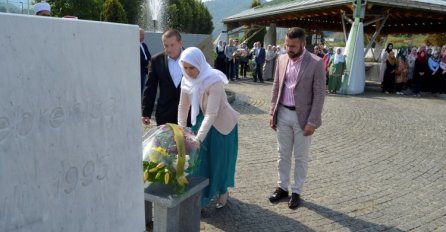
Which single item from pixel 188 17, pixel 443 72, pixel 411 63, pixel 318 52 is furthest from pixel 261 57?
pixel 188 17

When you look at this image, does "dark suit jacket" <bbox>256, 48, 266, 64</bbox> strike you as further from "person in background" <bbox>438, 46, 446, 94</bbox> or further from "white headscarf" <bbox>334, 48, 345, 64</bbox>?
"person in background" <bbox>438, 46, 446, 94</bbox>

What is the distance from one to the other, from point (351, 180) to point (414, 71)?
11545mm

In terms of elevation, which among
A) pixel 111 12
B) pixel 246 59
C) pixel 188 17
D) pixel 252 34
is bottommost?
pixel 246 59

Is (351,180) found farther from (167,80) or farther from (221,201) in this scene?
(167,80)

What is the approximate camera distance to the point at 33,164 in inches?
66.7

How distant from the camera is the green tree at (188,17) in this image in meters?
46.2

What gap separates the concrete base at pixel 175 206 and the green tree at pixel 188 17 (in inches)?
1614

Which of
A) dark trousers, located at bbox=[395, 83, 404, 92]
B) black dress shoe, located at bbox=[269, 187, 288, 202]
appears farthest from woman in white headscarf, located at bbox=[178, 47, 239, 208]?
dark trousers, located at bbox=[395, 83, 404, 92]

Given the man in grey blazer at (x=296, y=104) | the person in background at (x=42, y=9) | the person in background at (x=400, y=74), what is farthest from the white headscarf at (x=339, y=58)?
the person in background at (x=42, y=9)

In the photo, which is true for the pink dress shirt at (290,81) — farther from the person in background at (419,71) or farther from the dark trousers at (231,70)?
the dark trousers at (231,70)

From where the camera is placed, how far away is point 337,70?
14594 millimetres

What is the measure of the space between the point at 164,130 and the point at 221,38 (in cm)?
2198

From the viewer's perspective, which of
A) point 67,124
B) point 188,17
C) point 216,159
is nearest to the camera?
point 67,124

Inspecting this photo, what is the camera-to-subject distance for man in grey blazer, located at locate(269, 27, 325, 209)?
394cm
